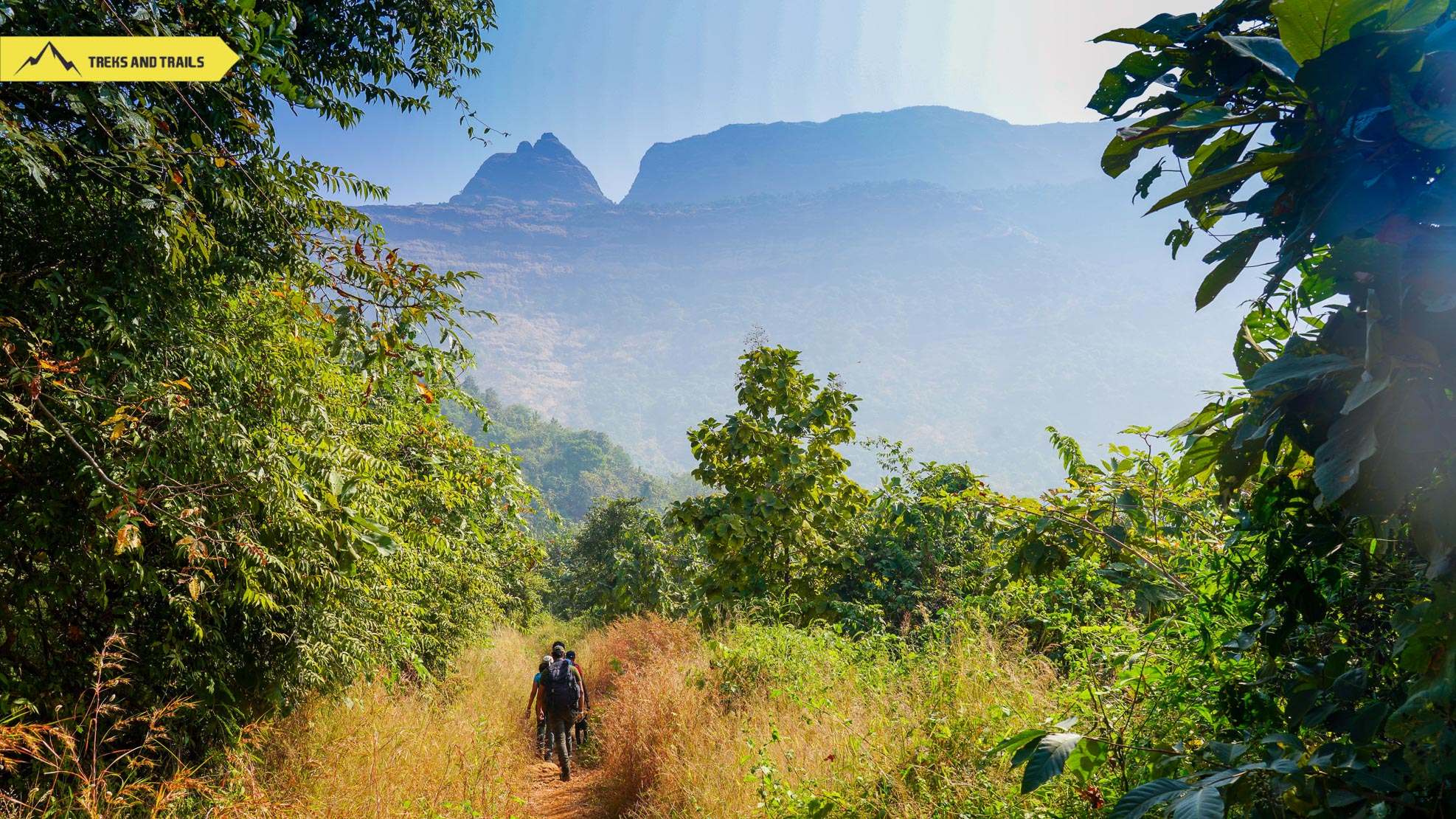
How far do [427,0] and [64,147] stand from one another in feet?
10.3

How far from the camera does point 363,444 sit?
6.28 m

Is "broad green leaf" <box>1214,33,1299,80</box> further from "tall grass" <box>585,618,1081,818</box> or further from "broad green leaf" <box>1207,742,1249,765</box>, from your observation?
"tall grass" <box>585,618,1081,818</box>

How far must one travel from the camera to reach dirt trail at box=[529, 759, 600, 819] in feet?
22.5

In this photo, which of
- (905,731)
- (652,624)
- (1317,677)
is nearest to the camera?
(1317,677)

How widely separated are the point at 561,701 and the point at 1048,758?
8.36 m

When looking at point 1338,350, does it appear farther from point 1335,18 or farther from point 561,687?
point 561,687

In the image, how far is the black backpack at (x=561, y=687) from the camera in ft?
28.1

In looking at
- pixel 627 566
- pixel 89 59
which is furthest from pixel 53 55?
pixel 627 566

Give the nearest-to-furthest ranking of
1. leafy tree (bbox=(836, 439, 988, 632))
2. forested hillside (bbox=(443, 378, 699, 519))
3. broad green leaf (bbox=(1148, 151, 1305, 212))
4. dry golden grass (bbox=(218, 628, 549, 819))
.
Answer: broad green leaf (bbox=(1148, 151, 1305, 212)) < dry golden grass (bbox=(218, 628, 549, 819)) < leafy tree (bbox=(836, 439, 988, 632)) < forested hillside (bbox=(443, 378, 699, 519))

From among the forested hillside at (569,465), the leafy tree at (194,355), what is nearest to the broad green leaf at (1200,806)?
the leafy tree at (194,355)

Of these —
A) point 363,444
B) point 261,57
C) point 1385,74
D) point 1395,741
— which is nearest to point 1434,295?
point 1385,74

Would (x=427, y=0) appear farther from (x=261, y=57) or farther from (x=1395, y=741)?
(x=1395, y=741)

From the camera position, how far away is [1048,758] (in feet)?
4.69

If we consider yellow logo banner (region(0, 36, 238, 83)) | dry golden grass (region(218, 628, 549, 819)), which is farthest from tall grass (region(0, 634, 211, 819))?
yellow logo banner (region(0, 36, 238, 83))
